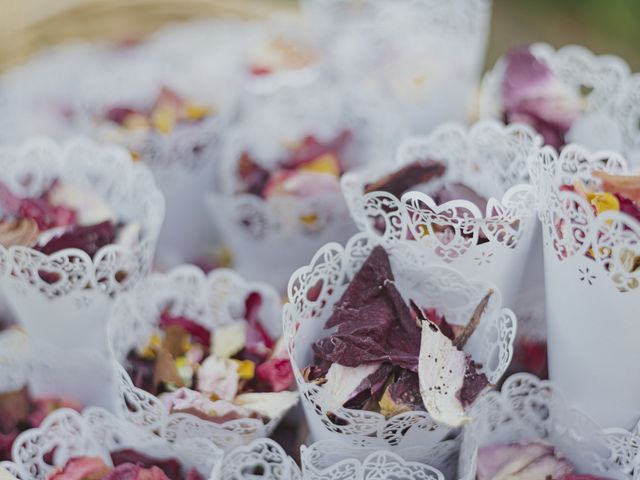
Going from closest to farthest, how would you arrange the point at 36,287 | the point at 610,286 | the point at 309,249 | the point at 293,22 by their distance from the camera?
the point at 610,286, the point at 36,287, the point at 309,249, the point at 293,22

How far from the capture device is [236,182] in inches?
33.4

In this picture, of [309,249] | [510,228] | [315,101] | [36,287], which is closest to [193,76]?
[315,101]

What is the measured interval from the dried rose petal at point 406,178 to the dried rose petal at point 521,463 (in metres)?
0.23

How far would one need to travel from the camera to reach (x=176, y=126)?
2.88 feet

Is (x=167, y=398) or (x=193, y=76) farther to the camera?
(x=193, y=76)

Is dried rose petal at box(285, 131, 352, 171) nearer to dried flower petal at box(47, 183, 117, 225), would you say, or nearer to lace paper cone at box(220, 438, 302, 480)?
dried flower petal at box(47, 183, 117, 225)

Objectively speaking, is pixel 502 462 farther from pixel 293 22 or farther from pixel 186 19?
pixel 186 19

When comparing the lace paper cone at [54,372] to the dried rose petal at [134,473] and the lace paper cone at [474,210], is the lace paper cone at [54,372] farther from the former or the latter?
the lace paper cone at [474,210]

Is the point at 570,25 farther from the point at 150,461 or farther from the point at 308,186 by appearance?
the point at 150,461

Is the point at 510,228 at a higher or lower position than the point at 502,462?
higher

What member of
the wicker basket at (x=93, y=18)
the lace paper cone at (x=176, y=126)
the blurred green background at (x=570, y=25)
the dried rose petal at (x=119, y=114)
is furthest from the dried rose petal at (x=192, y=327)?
the blurred green background at (x=570, y=25)

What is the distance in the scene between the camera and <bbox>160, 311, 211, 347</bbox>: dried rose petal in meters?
0.70

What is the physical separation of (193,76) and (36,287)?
0.43m

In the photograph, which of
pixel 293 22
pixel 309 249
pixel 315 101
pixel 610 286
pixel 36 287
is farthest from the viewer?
pixel 293 22
